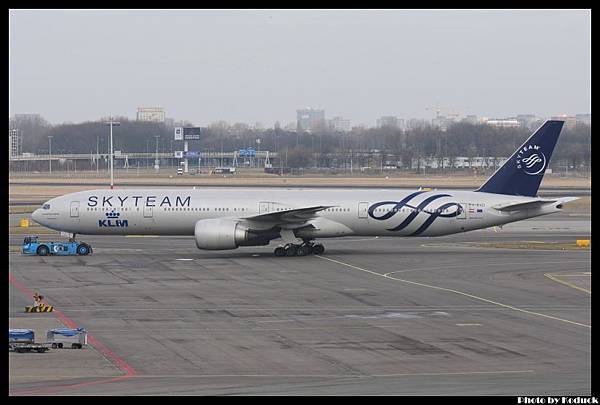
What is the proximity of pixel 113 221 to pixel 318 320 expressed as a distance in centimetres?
2276

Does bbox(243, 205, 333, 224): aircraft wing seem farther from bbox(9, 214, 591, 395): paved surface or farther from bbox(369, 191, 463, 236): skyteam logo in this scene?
bbox(369, 191, 463, 236): skyteam logo

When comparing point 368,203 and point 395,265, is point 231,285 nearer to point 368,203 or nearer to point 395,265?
point 395,265

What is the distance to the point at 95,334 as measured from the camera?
95.2ft

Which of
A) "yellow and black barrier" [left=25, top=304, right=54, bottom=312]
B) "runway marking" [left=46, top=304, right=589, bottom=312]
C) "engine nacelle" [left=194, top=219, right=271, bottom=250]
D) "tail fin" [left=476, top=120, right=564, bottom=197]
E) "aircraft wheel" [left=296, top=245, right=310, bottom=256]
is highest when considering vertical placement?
"tail fin" [left=476, top=120, right=564, bottom=197]

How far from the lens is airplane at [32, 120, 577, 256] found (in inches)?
2052

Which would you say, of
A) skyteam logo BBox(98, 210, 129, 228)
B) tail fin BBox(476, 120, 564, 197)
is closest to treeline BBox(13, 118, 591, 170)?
tail fin BBox(476, 120, 564, 197)

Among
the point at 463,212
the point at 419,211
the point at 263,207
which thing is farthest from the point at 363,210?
the point at 463,212

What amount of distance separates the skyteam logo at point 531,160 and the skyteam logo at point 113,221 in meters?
21.2

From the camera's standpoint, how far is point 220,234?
49.8 m

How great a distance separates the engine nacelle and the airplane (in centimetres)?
47

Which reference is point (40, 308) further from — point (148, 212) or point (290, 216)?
point (290, 216)

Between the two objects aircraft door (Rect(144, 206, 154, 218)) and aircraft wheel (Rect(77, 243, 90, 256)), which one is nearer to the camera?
aircraft door (Rect(144, 206, 154, 218))
